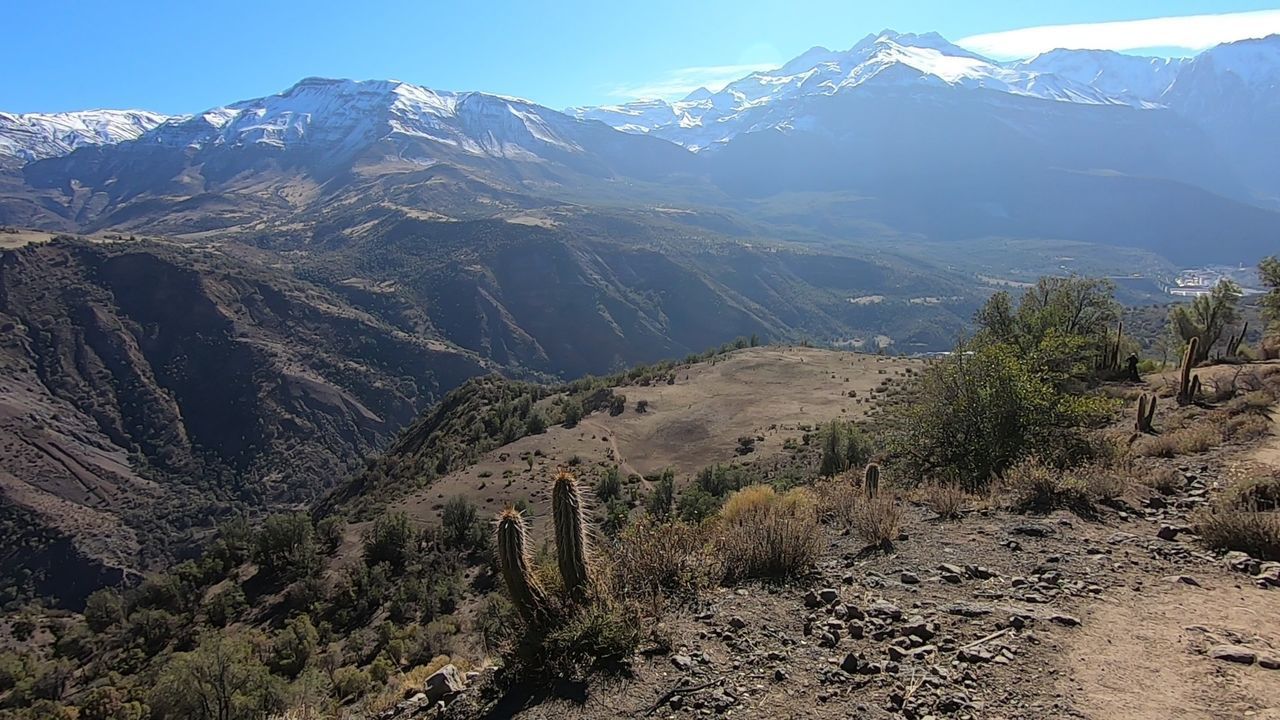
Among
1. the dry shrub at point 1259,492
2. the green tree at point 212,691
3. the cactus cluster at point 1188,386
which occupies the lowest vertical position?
the green tree at point 212,691

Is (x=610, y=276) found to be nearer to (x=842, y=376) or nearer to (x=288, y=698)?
(x=842, y=376)

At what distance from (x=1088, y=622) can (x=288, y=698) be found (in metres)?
13.5

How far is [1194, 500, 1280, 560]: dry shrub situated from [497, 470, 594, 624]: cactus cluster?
7.18m

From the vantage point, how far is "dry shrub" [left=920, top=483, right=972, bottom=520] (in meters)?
9.62

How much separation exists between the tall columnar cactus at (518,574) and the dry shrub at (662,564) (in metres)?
0.96

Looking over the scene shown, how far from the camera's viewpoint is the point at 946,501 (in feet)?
32.0

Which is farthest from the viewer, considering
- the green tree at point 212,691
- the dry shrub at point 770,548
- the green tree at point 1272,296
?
the green tree at point 1272,296

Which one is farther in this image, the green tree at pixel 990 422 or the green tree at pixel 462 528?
the green tree at pixel 462 528

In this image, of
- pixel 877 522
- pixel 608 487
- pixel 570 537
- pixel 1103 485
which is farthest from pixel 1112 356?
pixel 570 537

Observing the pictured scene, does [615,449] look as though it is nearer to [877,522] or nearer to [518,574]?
[877,522]

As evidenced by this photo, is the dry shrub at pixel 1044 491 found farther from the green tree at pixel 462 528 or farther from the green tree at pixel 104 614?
the green tree at pixel 104 614

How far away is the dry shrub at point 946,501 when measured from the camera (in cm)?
962

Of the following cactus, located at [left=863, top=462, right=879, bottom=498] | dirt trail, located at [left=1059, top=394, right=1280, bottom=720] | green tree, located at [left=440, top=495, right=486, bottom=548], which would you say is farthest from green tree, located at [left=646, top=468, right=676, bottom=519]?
dirt trail, located at [left=1059, top=394, right=1280, bottom=720]

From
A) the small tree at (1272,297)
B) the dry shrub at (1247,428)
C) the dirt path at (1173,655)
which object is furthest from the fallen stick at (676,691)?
the small tree at (1272,297)
